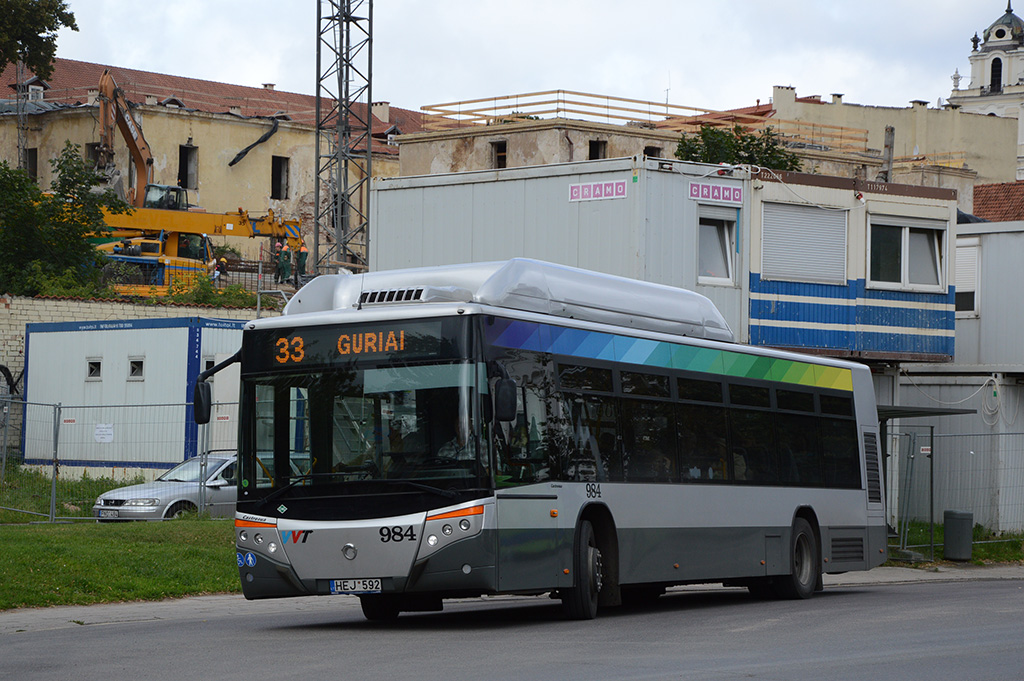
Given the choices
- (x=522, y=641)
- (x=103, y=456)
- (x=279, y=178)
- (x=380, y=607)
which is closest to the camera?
(x=522, y=641)

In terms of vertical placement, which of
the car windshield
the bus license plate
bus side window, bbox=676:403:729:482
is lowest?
the bus license plate

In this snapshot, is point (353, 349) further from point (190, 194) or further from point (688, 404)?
point (190, 194)

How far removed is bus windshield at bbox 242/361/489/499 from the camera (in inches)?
514

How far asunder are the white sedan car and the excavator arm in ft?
135

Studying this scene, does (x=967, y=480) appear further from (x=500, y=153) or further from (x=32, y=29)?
(x=32, y=29)

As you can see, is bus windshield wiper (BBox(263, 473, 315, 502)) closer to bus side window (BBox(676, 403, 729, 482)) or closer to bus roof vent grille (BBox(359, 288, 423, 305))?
bus roof vent grille (BBox(359, 288, 423, 305))

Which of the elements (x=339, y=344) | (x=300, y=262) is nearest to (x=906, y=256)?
(x=339, y=344)

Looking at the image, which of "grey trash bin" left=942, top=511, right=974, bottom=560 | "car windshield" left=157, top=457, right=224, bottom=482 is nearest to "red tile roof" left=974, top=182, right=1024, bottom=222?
"grey trash bin" left=942, top=511, right=974, bottom=560

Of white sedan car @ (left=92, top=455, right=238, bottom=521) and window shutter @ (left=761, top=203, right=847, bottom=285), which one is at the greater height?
window shutter @ (left=761, top=203, right=847, bottom=285)

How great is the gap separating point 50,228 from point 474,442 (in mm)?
43054

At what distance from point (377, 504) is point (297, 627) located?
80.3 inches

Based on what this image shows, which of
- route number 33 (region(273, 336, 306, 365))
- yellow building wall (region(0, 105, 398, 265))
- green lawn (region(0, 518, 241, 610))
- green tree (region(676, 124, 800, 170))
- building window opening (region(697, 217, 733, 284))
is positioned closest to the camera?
route number 33 (region(273, 336, 306, 365))

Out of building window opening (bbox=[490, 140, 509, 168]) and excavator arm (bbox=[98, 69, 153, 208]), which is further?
excavator arm (bbox=[98, 69, 153, 208])

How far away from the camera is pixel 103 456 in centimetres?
2902
